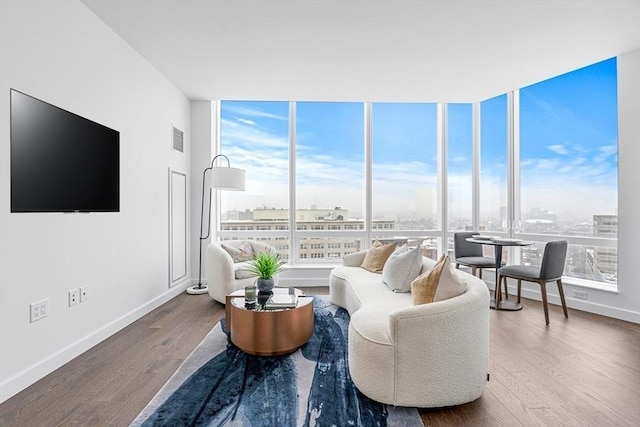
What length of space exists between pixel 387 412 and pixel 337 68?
343 centimetres

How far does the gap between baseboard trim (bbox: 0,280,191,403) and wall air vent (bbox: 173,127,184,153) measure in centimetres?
202

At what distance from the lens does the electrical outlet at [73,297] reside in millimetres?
2551

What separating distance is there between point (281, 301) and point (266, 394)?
817 millimetres

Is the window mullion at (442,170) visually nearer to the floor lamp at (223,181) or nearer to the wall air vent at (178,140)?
the floor lamp at (223,181)

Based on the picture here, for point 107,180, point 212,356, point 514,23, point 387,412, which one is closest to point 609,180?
point 514,23

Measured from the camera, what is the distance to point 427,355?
6.03 ft

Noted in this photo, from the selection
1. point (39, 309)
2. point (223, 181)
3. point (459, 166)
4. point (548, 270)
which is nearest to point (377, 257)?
point (548, 270)

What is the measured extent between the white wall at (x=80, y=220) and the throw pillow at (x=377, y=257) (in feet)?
8.21

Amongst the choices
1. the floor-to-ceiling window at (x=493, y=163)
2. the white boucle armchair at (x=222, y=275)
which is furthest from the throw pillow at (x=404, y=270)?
the floor-to-ceiling window at (x=493, y=163)

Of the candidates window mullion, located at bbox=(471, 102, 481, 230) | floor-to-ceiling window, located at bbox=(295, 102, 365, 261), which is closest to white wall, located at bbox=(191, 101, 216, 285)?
floor-to-ceiling window, located at bbox=(295, 102, 365, 261)

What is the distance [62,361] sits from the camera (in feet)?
8.05

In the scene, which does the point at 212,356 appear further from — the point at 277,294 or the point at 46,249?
the point at 46,249

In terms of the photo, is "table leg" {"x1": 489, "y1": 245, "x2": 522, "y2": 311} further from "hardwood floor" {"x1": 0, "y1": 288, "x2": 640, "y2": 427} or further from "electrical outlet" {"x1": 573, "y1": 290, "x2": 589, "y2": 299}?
"electrical outlet" {"x1": 573, "y1": 290, "x2": 589, "y2": 299}

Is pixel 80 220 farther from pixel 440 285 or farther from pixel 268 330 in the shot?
pixel 440 285
